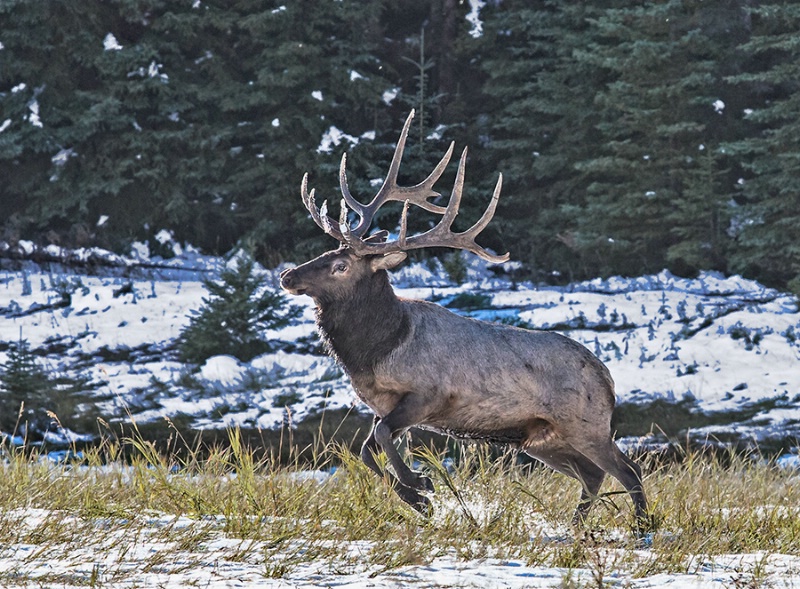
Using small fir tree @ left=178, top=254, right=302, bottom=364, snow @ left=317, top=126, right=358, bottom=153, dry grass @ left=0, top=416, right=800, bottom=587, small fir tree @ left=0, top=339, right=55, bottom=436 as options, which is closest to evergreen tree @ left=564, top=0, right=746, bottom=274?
snow @ left=317, top=126, right=358, bottom=153

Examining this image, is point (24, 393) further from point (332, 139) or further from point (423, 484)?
point (332, 139)

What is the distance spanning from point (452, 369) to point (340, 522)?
1.14 meters

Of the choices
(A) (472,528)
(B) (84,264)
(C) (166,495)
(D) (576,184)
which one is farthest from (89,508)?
(D) (576,184)

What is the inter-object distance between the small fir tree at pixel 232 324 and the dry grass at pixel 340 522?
802 cm

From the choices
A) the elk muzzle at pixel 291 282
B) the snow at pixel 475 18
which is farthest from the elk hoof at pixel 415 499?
the snow at pixel 475 18

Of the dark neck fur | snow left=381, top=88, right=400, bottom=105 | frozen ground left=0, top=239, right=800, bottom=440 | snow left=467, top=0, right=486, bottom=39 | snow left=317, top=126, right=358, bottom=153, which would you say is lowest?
frozen ground left=0, top=239, right=800, bottom=440

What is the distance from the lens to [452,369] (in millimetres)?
6195

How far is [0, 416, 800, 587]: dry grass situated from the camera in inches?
187

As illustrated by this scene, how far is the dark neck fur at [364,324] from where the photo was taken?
20.5 ft

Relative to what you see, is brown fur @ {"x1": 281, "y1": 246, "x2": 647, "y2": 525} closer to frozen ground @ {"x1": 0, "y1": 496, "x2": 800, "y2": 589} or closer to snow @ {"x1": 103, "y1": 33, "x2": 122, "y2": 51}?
frozen ground @ {"x1": 0, "y1": 496, "x2": 800, "y2": 589}

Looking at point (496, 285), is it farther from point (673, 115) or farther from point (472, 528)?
point (472, 528)

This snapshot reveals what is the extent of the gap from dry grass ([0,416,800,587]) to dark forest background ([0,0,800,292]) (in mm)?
13686

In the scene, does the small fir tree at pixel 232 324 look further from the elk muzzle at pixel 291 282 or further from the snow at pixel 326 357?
the elk muzzle at pixel 291 282

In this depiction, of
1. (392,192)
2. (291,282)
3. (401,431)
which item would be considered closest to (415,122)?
(392,192)
